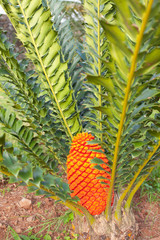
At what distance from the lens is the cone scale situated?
0.82 metres

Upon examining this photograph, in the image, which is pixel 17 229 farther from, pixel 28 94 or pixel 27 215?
pixel 28 94

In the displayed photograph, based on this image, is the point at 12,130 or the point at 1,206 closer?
the point at 12,130

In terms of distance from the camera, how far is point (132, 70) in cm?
42

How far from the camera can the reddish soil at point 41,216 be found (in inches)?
41.6

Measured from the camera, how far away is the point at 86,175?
0.82 m

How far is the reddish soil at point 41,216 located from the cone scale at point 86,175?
0.30 meters

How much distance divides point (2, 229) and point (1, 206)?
17 centimetres

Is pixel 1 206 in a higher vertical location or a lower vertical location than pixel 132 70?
lower

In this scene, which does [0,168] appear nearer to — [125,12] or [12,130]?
[12,130]

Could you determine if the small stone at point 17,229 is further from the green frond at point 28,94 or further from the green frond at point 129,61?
the green frond at point 129,61

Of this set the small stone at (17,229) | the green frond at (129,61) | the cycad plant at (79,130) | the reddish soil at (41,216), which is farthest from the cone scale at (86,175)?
the small stone at (17,229)

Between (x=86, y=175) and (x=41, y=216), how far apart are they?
0.51 m

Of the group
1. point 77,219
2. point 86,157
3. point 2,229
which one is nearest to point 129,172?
point 86,157

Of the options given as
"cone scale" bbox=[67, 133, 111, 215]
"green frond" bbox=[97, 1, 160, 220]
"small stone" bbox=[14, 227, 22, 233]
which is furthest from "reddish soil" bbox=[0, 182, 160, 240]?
"green frond" bbox=[97, 1, 160, 220]
